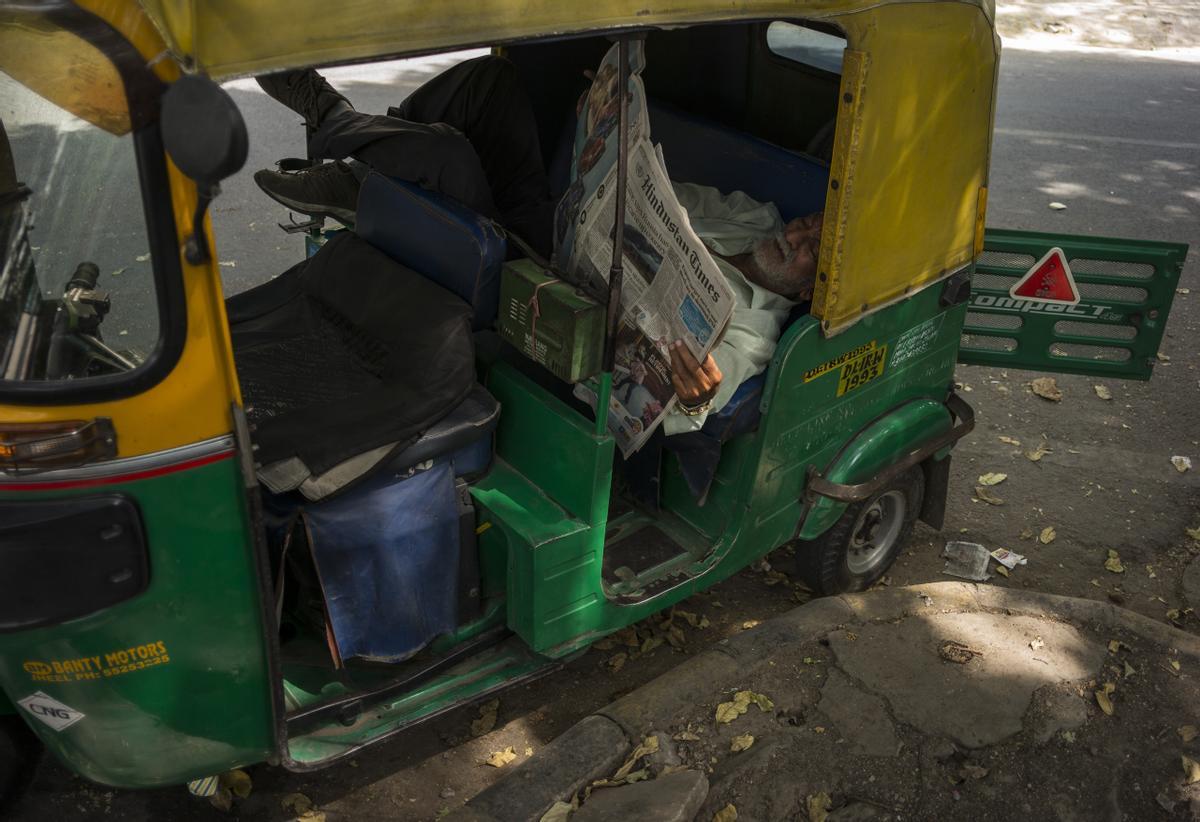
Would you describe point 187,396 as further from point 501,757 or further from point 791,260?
point 791,260

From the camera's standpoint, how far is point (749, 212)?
384 centimetres

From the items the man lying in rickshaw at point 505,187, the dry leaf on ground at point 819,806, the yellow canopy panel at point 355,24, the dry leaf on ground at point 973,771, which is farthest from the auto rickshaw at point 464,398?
the dry leaf on ground at point 973,771

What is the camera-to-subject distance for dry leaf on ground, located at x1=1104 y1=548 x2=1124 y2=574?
4562 millimetres

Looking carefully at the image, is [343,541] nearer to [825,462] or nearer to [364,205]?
[364,205]

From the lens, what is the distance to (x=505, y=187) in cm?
402

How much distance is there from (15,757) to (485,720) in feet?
4.71

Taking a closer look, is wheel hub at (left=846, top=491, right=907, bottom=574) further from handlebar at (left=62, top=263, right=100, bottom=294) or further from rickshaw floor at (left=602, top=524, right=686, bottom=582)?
handlebar at (left=62, top=263, right=100, bottom=294)

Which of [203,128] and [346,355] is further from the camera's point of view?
[346,355]

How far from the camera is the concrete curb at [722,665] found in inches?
124

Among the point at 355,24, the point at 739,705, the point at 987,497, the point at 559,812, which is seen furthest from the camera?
the point at 987,497

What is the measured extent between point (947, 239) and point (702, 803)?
2.06 m

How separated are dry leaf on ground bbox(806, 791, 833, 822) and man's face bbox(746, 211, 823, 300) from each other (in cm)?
160

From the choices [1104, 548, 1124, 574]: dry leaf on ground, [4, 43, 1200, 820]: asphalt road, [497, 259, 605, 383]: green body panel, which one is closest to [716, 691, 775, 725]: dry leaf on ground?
[4, 43, 1200, 820]: asphalt road

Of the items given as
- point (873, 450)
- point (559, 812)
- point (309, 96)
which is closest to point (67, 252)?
point (309, 96)
